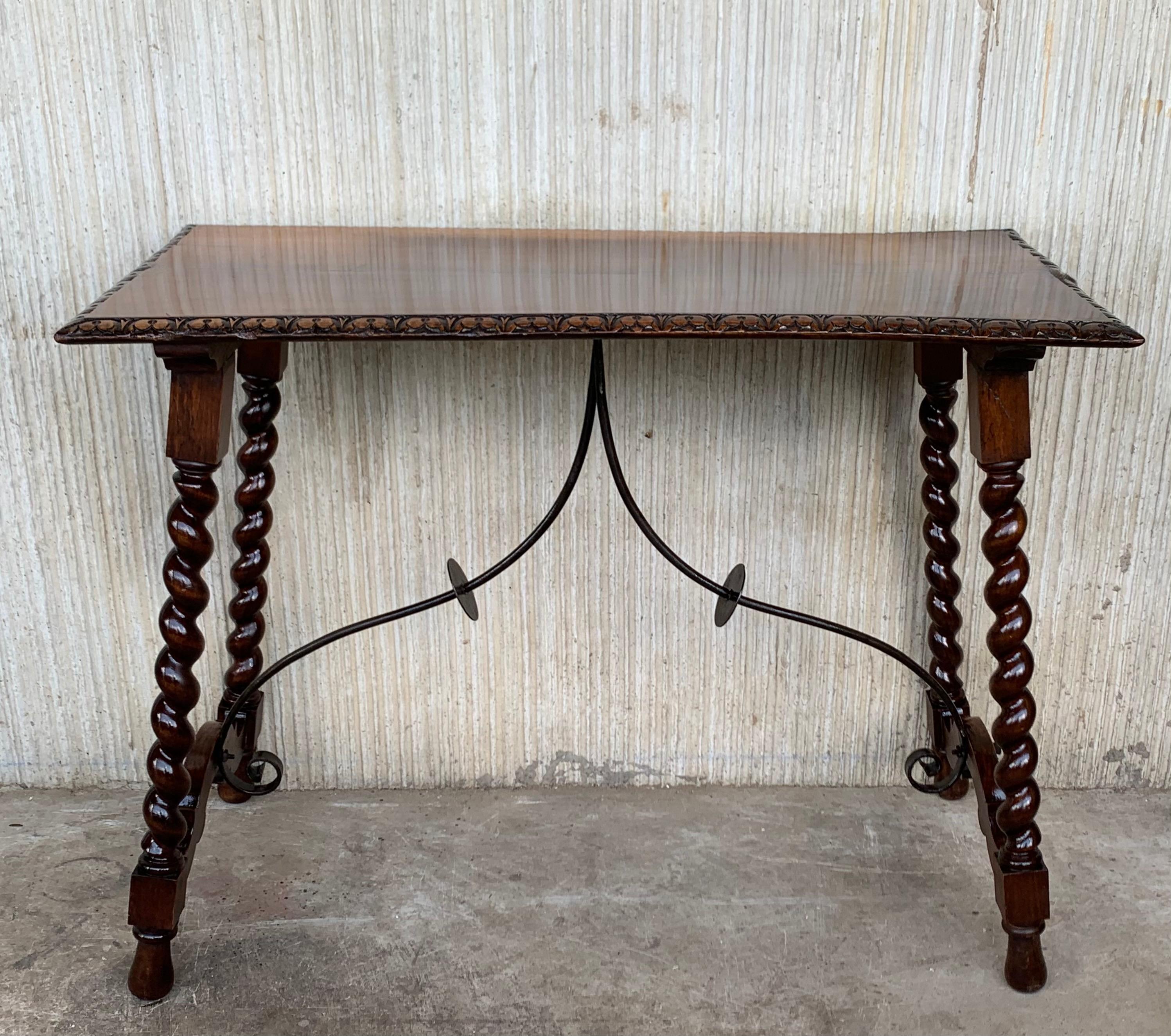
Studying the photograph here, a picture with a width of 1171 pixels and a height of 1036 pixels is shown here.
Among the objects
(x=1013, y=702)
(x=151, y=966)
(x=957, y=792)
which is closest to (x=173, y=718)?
(x=151, y=966)

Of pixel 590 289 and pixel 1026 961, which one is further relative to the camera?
pixel 1026 961

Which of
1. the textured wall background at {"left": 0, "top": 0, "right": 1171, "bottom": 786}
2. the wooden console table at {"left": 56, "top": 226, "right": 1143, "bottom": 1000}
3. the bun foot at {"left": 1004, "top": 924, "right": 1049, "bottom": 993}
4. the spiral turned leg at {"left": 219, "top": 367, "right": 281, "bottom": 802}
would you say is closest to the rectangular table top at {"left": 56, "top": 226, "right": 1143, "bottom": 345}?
the wooden console table at {"left": 56, "top": 226, "right": 1143, "bottom": 1000}

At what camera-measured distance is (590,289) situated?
41.8 inches

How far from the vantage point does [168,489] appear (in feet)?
4.80

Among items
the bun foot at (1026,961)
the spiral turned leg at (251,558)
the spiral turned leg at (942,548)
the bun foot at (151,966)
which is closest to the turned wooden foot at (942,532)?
the spiral turned leg at (942,548)

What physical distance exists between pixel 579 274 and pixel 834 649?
0.69 metres

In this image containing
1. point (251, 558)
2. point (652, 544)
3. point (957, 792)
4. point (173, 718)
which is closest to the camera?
point (173, 718)

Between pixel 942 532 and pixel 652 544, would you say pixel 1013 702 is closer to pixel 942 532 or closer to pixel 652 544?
pixel 942 532

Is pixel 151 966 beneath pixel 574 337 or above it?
beneath

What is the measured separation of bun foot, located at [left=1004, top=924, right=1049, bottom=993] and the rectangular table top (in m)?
0.63

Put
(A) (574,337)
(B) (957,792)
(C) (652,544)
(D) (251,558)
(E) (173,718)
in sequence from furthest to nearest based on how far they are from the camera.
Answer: (B) (957,792) < (D) (251,558) < (C) (652,544) < (E) (173,718) < (A) (574,337)

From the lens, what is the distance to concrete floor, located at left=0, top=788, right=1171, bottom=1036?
116 cm

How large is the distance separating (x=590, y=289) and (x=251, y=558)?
0.61 m

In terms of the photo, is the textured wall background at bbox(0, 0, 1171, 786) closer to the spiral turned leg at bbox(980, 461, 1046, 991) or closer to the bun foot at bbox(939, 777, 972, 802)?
the bun foot at bbox(939, 777, 972, 802)
